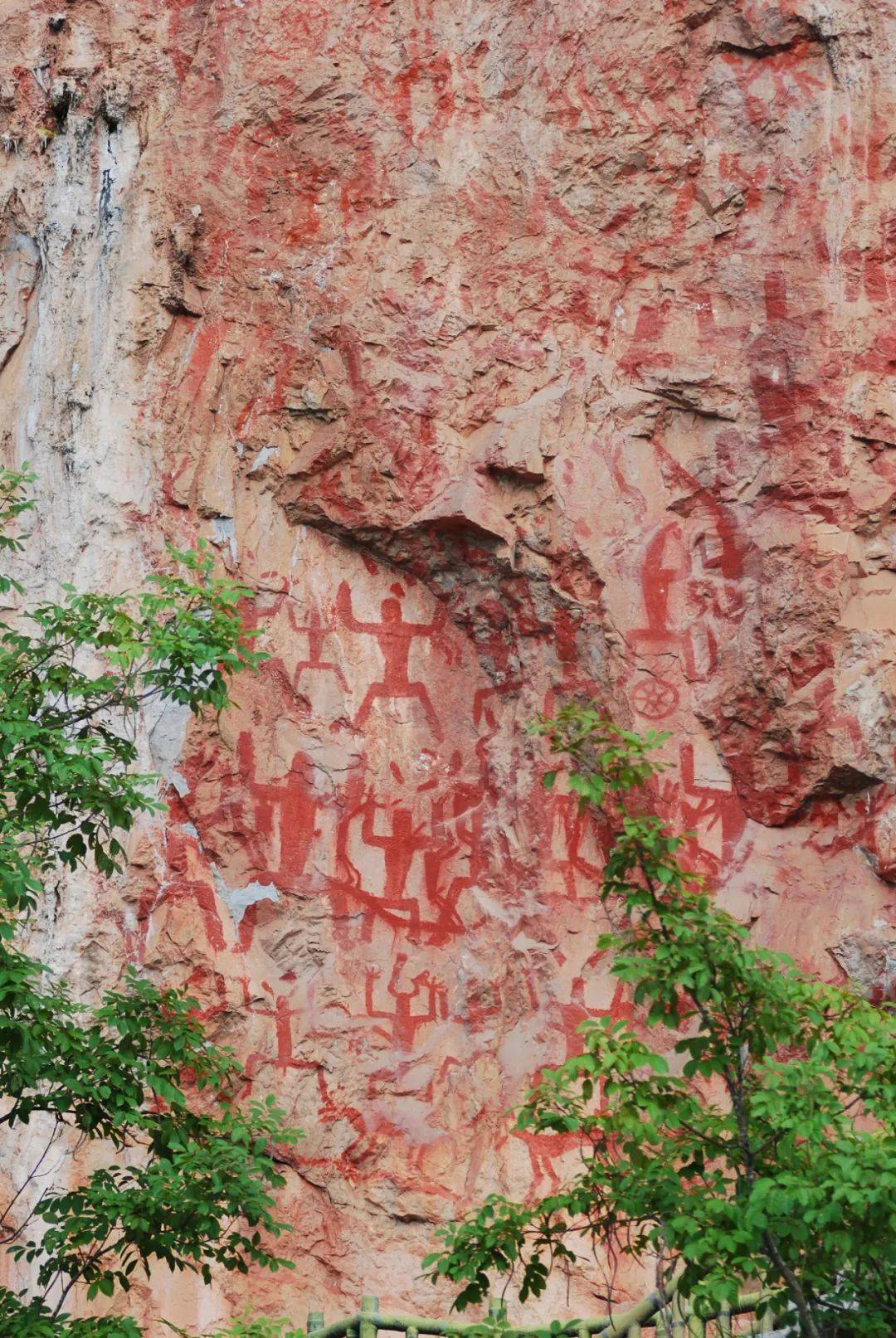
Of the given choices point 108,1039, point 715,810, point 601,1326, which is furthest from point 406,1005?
point 601,1326

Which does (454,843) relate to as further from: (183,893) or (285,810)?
(183,893)

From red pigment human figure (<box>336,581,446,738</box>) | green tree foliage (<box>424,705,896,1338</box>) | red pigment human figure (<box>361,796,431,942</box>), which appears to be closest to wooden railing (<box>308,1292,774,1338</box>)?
green tree foliage (<box>424,705,896,1338</box>)

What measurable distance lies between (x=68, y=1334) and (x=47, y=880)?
3475 mm

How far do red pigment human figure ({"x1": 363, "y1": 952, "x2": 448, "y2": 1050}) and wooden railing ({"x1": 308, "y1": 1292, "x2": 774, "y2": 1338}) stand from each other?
95.5 inches

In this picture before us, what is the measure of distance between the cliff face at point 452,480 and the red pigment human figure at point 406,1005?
0.08 feet

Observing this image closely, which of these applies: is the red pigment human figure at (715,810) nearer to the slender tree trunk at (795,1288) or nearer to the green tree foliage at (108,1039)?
the green tree foliage at (108,1039)

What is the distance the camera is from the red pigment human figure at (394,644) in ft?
32.3

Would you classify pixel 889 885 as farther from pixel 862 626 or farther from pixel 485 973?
pixel 485 973

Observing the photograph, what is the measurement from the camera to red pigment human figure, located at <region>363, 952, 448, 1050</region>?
9.38 meters

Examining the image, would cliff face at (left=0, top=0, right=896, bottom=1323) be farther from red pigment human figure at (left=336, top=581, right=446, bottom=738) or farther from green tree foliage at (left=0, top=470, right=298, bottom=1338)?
green tree foliage at (left=0, top=470, right=298, bottom=1338)

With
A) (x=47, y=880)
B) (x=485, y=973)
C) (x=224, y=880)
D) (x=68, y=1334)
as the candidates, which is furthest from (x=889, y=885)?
(x=68, y=1334)

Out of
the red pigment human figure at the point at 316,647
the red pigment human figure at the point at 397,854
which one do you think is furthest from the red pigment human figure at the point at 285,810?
the red pigment human figure at the point at 316,647

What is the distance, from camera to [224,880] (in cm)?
940

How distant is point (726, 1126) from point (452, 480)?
5134 millimetres
